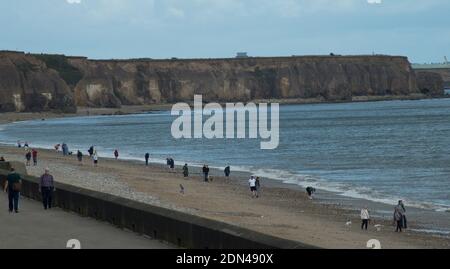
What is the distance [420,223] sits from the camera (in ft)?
83.6

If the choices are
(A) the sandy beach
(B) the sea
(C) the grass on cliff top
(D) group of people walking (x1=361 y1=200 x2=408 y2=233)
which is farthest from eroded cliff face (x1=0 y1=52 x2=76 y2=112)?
(D) group of people walking (x1=361 y1=200 x2=408 y2=233)

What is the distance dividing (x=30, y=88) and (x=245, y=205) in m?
146

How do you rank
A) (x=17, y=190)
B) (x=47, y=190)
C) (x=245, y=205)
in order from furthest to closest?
(x=245, y=205) < (x=47, y=190) < (x=17, y=190)

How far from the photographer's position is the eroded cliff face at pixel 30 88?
166500 millimetres

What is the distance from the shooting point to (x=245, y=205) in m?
29.5

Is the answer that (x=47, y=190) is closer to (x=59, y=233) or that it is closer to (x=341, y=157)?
(x=59, y=233)

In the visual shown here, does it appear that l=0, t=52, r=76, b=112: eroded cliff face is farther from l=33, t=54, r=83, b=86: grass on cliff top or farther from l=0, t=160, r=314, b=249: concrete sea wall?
l=0, t=160, r=314, b=249: concrete sea wall

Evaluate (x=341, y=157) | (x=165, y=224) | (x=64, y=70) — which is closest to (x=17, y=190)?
(x=165, y=224)

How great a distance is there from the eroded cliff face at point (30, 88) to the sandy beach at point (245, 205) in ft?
410

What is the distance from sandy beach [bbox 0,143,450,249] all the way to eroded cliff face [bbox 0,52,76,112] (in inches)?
4925

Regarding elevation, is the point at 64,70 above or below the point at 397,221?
above

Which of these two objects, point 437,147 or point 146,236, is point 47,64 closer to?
point 437,147

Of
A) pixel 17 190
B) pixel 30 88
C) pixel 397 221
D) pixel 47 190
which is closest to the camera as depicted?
pixel 17 190
